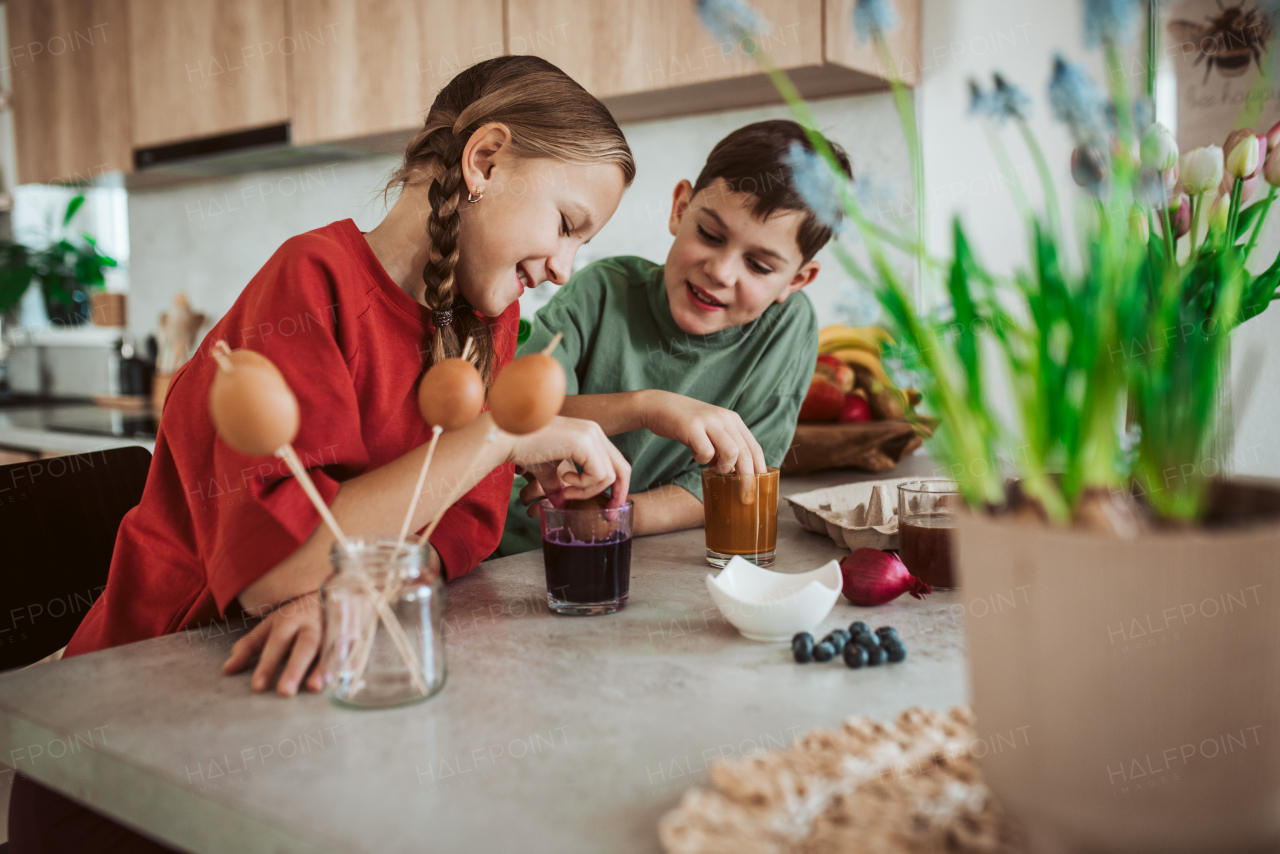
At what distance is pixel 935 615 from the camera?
908 mm

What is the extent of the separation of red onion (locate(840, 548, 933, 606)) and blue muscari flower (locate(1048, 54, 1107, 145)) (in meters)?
0.55

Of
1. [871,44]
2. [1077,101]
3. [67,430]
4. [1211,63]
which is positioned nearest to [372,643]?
[1077,101]

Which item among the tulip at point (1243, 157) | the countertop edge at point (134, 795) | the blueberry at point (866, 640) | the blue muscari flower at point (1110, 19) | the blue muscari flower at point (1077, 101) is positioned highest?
the tulip at point (1243, 157)

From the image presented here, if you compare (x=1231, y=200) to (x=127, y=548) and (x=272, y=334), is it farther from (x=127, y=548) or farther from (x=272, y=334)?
(x=127, y=548)

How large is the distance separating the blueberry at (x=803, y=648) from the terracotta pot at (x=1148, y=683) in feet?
1.03

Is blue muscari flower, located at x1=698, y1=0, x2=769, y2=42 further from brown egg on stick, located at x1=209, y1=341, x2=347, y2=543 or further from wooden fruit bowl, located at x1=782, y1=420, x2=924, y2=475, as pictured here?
wooden fruit bowl, located at x1=782, y1=420, x2=924, y2=475

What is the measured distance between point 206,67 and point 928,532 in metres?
Answer: 2.85

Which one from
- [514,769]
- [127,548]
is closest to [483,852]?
[514,769]

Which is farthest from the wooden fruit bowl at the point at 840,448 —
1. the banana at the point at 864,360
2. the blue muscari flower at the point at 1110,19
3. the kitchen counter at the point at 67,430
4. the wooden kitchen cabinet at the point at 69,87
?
the wooden kitchen cabinet at the point at 69,87

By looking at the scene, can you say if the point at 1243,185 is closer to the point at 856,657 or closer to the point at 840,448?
the point at 856,657

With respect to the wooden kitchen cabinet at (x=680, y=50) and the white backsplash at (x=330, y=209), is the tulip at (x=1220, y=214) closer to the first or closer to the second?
the wooden kitchen cabinet at (x=680, y=50)

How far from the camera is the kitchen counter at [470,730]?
0.54 meters

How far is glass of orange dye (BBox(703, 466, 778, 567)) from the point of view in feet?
3.54

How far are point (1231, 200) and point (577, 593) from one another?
0.73 m
